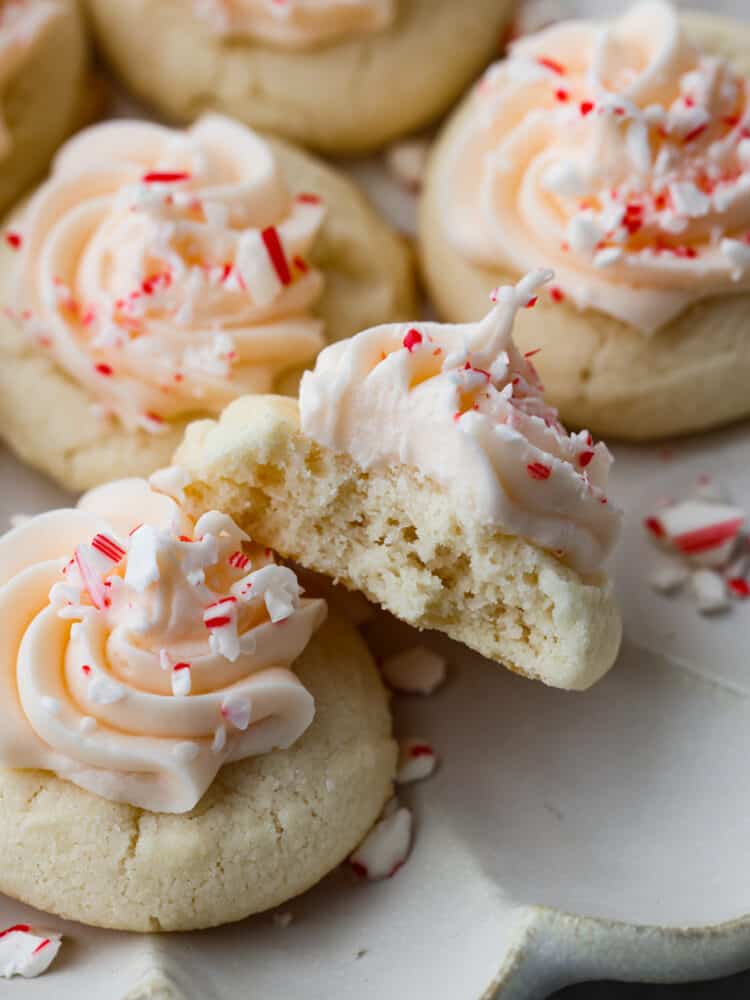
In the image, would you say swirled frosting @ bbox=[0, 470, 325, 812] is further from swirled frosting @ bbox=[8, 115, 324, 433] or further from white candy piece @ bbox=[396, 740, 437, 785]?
swirled frosting @ bbox=[8, 115, 324, 433]

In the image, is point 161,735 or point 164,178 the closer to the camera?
point 161,735

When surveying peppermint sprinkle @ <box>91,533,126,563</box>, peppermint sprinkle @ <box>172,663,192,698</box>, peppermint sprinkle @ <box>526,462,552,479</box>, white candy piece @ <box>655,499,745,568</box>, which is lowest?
white candy piece @ <box>655,499,745,568</box>

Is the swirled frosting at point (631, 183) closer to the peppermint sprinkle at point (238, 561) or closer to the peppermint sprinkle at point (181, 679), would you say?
the peppermint sprinkle at point (238, 561)

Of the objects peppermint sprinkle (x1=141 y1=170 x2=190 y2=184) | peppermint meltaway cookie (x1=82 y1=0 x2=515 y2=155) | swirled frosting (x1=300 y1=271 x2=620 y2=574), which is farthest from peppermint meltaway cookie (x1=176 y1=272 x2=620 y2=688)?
peppermint meltaway cookie (x1=82 y1=0 x2=515 y2=155)

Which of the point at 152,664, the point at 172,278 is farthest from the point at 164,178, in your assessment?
the point at 152,664

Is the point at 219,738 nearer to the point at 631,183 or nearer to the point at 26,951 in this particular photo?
the point at 26,951

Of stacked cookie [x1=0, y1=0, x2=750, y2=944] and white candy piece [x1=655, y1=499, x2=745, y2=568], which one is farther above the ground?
stacked cookie [x1=0, y1=0, x2=750, y2=944]

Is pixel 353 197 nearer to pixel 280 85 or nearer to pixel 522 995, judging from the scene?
pixel 280 85

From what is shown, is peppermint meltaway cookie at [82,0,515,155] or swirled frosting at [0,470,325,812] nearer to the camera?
swirled frosting at [0,470,325,812]

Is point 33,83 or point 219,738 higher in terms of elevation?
point 33,83
